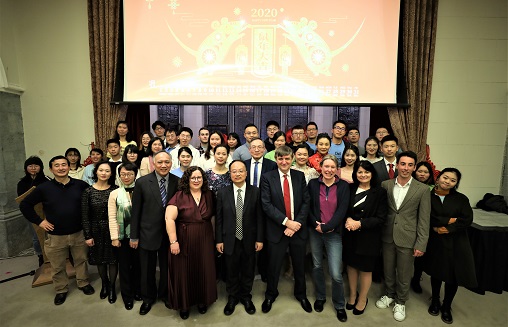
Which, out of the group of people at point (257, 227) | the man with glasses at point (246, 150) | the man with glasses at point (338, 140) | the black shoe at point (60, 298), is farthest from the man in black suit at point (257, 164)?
the black shoe at point (60, 298)

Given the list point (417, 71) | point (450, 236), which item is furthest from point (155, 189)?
point (417, 71)

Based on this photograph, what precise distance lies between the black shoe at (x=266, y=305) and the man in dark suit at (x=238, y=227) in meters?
0.08

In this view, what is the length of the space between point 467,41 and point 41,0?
6179mm

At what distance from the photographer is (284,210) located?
242 cm

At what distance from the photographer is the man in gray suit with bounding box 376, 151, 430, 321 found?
91.3 inches

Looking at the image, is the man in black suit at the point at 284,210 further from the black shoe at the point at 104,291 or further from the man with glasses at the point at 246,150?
the black shoe at the point at 104,291

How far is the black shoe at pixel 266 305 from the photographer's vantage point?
99.2 inches

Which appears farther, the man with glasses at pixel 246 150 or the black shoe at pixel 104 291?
the man with glasses at pixel 246 150

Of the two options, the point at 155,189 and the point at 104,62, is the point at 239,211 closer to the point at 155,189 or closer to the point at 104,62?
the point at 155,189

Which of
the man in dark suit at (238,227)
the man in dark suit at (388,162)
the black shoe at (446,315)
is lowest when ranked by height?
the black shoe at (446,315)

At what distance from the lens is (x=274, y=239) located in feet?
8.03

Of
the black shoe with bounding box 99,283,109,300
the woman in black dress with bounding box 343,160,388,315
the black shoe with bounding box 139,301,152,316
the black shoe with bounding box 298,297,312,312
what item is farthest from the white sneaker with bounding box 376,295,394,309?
the black shoe with bounding box 99,283,109,300

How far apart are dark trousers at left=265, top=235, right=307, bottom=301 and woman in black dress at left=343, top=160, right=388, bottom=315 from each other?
16.6 inches

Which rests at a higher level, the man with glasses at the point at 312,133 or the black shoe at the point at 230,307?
the man with glasses at the point at 312,133
